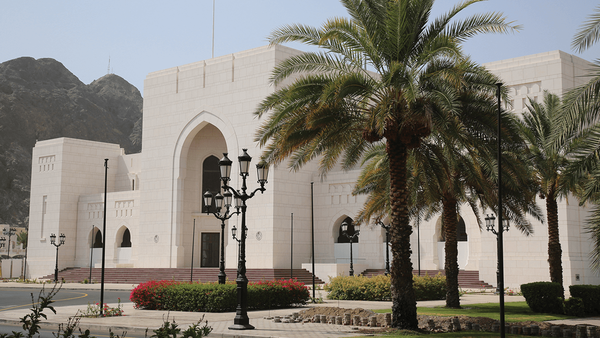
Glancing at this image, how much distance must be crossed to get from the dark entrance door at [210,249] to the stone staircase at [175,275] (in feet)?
13.5

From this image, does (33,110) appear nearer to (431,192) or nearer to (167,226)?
(167,226)

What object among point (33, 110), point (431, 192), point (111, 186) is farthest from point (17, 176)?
point (431, 192)

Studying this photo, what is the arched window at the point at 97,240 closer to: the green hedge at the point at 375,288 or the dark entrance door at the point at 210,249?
the dark entrance door at the point at 210,249

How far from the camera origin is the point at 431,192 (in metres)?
18.3

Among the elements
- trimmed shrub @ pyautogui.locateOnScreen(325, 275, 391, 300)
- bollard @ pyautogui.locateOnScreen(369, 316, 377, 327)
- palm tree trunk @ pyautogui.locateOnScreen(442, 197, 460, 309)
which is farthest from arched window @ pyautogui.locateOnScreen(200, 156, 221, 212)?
bollard @ pyautogui.locateOnScreen(369, 316, 377, 327)

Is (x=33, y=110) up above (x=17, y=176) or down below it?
above

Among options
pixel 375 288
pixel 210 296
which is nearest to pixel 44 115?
pixel 375 288

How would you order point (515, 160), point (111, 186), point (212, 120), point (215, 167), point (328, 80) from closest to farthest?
point (328, 80), point (515, 160), point (212, 120), point (215, 167), point (111, 186)

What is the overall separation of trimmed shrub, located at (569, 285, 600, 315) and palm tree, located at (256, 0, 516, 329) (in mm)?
7986

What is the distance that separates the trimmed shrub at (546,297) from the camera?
19.2 m

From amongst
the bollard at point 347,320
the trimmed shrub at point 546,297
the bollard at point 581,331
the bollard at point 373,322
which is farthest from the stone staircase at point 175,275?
the bollard at point 581,331

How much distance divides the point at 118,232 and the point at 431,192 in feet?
119

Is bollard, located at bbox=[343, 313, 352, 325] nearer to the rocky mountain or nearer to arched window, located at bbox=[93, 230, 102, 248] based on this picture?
arched window, located at bbox=[93, 230, 102, 248]

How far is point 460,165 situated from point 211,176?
2848cm
